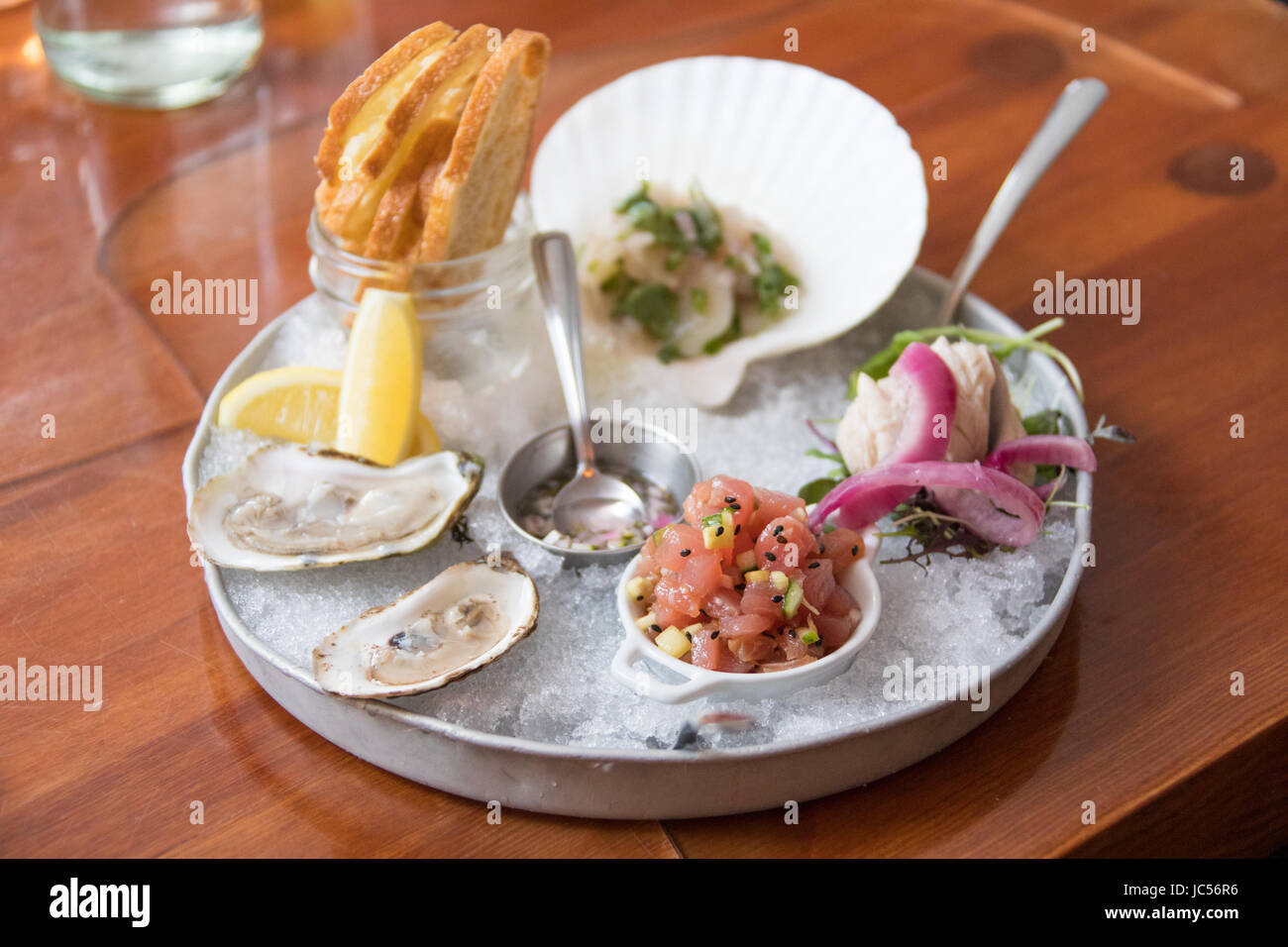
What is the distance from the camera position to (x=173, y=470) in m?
1.67

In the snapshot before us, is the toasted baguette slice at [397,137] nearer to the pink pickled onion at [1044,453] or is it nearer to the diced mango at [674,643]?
the diced mango at [674,643]

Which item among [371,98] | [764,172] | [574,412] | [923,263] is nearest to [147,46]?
[371,98]

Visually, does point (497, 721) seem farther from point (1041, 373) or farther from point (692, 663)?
point (1041, 373)

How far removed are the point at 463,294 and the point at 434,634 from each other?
1.92 feet

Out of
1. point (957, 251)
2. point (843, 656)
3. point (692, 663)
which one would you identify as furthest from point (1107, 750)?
point (957, 251)

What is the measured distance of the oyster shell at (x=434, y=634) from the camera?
1.24m

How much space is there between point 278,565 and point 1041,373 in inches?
41.8

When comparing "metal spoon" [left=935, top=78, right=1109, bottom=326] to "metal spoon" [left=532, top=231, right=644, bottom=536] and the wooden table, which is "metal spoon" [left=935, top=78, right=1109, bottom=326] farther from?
"metal spoon" [left=532, top=231, right=644, bottom=536]

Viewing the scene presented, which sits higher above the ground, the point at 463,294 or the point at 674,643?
the point at 463,294

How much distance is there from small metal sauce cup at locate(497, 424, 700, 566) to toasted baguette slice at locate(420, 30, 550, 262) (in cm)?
31

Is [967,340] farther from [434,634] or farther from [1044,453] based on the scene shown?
[434,634]

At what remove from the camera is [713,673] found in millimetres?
1232

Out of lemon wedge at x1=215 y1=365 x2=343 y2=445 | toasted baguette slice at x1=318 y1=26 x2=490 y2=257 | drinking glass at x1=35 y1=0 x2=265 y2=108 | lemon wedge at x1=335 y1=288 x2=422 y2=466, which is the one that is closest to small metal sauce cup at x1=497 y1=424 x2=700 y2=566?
lemon wedge at x1=335 y1=288 x2=422 y2=466

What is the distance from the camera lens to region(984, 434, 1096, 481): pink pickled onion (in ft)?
4.96
